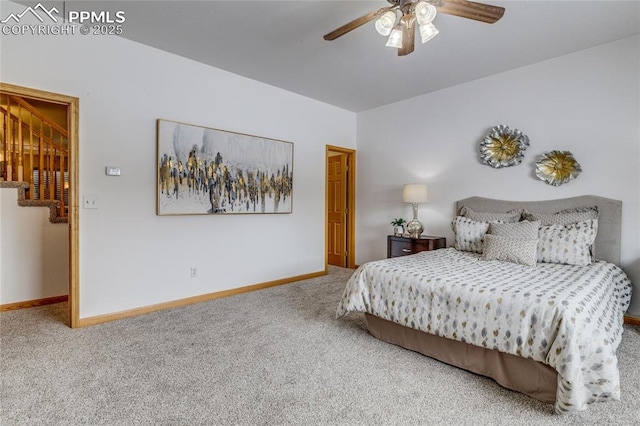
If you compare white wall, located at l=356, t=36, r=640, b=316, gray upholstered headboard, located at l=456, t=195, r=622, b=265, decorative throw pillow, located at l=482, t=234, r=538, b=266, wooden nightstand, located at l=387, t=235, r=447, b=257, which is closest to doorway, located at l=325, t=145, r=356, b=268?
white wall, located at l=356, t=36, r=640, b=316

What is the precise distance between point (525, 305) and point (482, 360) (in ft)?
1.57

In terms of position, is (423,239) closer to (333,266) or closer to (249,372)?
(333,266)

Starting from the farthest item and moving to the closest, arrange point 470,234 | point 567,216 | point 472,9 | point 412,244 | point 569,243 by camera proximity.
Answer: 1. point 412,244
2. point 470,234
3. point 567,216
4. point 569,243
5. point 472,9

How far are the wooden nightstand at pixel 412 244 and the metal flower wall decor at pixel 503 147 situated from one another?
113cm

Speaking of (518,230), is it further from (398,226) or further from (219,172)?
(219,172)

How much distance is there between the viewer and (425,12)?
6.75 feet

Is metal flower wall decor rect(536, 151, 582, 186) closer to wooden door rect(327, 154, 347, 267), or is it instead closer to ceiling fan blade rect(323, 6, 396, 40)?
ceiling fan blade rect(323, 6, 396, 40)

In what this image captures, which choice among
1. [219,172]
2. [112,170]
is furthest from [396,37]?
[112,170]

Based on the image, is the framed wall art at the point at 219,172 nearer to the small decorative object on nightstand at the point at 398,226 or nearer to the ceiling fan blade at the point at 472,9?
the small decorative object on nightstand at the point at 398,226

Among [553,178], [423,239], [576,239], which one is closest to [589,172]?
[553,178]

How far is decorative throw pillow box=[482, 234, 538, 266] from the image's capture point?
2947mm

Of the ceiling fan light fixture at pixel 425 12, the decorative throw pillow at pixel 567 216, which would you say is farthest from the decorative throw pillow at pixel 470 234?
the ceiling fan light fixture at pixel 425 12

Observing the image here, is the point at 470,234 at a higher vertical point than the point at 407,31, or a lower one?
lower

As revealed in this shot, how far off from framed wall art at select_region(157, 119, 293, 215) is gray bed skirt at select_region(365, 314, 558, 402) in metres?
2.20
